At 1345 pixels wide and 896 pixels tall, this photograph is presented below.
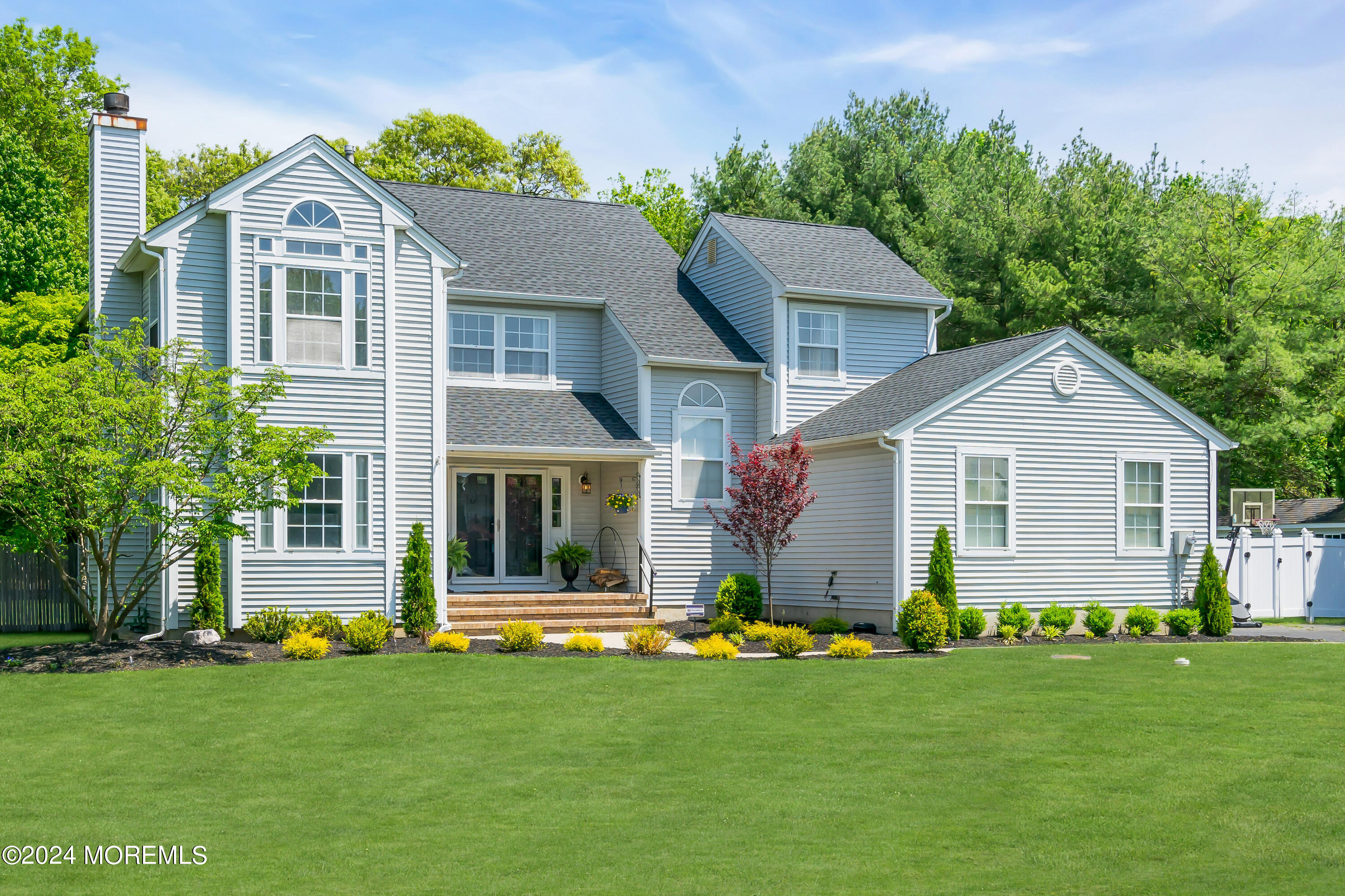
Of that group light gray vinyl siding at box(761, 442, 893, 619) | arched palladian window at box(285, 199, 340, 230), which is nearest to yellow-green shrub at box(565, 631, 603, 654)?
light gray vinyl siding at box(761, 442, 893, 619)

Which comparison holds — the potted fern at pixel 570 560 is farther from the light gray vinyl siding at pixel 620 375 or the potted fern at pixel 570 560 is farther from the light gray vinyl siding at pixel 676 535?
the light gray vinyl siding at pixel 620 375

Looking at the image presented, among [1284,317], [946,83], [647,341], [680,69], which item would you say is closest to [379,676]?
[647,341]

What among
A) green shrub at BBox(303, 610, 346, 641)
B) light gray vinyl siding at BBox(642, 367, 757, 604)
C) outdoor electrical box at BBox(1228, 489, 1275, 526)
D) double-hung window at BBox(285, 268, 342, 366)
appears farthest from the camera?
outdoor electrical box at BBox(1228, 489, 1275, 526)

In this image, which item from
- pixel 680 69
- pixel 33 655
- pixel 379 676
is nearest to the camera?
pixel 379 676

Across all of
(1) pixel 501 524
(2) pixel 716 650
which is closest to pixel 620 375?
(1) pixel 501 524

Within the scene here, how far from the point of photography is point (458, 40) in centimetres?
1778

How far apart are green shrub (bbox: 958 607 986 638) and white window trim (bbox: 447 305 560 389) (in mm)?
8567

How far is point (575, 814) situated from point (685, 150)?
3636cm

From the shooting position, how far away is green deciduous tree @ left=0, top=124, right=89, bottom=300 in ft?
96.7

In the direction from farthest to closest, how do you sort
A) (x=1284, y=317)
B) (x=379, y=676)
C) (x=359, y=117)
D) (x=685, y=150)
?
(x=685, y=150) → (x=359, y=117) → (x=1284, y=317) → (x=379, y=676)

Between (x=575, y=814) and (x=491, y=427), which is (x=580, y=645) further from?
(x=575, y=814)

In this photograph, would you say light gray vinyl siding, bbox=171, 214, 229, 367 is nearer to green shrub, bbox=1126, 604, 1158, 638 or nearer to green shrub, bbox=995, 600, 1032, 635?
green shrub, bbox=995, 600, 1032, 635

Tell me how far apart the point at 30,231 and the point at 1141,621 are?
2704 cm

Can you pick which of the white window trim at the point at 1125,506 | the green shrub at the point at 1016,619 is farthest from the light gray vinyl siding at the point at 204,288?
the white window trim at the point at 1125,506
